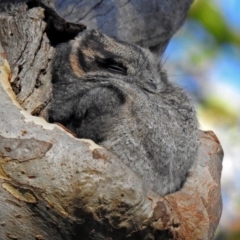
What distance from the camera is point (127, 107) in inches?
110

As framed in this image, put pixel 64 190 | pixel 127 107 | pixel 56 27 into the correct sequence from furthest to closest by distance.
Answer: pixel 56 27, pixel 127 107, pixel 64 190

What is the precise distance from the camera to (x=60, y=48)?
312 cm

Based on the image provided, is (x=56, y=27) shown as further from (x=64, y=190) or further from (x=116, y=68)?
(x=64, y=190)

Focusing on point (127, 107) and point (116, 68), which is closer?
point (127, 107)

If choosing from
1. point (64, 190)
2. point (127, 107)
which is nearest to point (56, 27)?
point (127, 107)

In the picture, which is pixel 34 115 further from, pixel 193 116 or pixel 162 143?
pixel 193 116

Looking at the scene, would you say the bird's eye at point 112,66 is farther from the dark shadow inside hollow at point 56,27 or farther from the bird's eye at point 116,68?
the dark shadow inside hollow at point 56,27

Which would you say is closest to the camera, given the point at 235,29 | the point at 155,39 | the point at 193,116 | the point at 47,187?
the point at 47,187

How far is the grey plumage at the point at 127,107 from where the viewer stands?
8.98ft

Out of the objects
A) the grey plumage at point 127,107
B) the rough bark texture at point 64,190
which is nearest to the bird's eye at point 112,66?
the grey plumage at point 127,107

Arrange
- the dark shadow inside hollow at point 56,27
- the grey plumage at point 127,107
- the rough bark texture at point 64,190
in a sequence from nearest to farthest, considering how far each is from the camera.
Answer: the rough bark texture at point 64,190 → the grey plumage at point 127,107 → the dark shadow inside hollow at point 56,27

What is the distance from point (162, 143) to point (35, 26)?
63 centimetres

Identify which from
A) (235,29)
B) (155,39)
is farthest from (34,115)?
(235,29)

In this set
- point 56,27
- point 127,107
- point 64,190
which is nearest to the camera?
point 64,190
